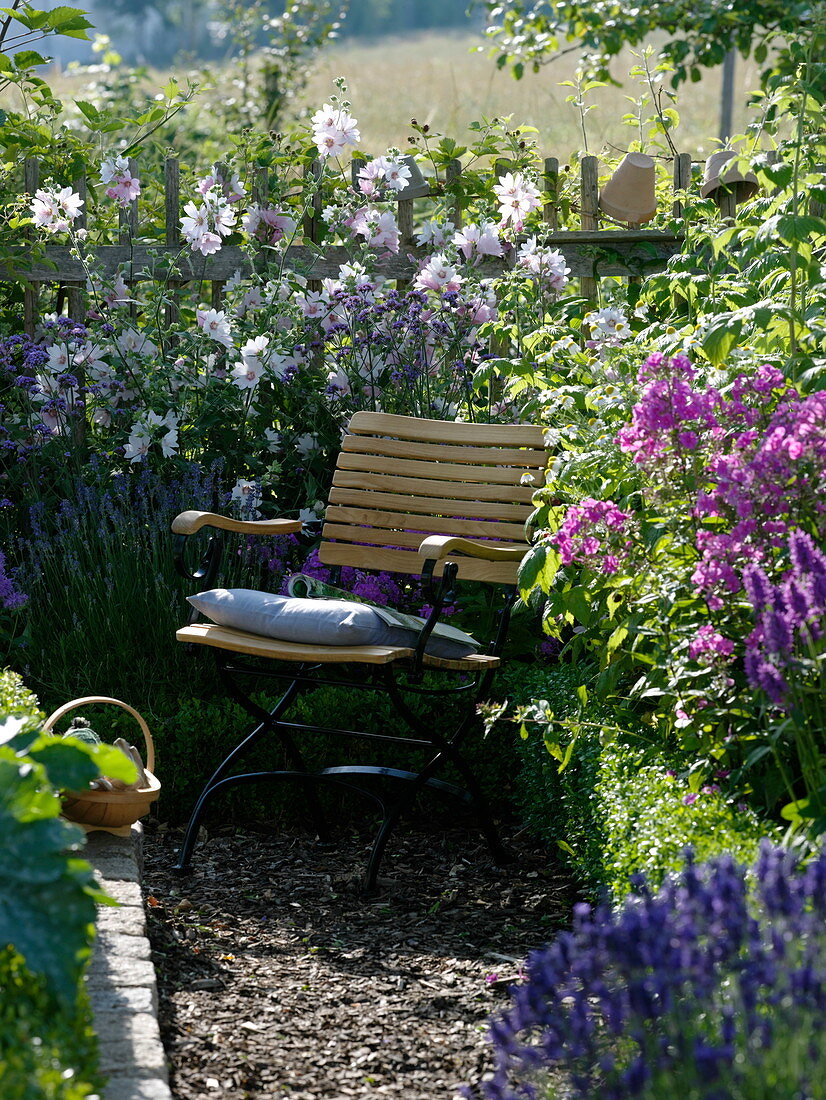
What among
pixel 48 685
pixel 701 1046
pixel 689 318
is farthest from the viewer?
pixel 48 685

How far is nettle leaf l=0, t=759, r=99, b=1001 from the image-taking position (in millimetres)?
1635

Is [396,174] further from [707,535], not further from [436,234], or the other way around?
[707,535]

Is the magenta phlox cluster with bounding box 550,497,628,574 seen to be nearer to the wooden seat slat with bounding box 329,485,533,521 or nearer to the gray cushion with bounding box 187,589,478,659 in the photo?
the gray cushion with bounding box 187,589,478,659

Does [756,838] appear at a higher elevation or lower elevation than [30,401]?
lower

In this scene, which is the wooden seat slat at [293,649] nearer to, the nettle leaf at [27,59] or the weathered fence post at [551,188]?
the weathered fence post at [551,188]

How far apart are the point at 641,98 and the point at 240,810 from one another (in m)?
3.29

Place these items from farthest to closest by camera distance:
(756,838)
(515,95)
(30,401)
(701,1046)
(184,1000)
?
(515,95) → (30,401) → (184,1000) → (756,838) → (701,1046)

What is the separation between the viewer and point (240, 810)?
11.5 feet

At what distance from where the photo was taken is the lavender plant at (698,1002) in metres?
1.41

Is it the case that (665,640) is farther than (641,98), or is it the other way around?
(641,98)

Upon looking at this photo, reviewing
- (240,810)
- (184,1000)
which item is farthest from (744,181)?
(184,1000)

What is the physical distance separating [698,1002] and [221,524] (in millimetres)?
2117

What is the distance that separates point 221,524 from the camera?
339 centimetres

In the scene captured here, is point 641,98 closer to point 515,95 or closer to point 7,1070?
point 7,1070
